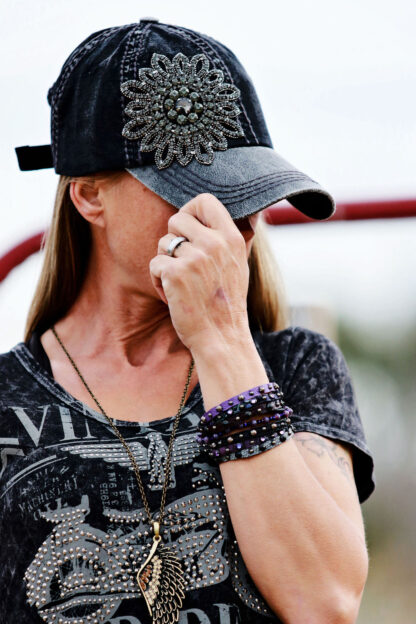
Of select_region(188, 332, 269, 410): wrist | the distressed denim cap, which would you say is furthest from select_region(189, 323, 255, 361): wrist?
the distressed denim cap

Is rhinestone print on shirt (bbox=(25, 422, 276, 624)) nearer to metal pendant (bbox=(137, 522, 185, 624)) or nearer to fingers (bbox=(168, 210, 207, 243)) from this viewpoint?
metal pendant (bbox=(137, 522, 185, 624))

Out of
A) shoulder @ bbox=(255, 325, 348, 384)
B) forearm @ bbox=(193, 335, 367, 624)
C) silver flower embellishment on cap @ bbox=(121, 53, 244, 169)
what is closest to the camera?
forearm @ bbox=(193, 335, 367, 624)

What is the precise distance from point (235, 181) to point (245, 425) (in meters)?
0.48

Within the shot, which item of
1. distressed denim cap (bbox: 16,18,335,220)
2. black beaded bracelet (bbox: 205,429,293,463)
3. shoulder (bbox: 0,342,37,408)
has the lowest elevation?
black beaded bracelet (bbox: 205,429,293,463)

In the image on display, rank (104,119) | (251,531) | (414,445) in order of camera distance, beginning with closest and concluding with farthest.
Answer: (251,531), (104,119), (414,445)

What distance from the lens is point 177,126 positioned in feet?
5.91

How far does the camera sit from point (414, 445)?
4.85 meters

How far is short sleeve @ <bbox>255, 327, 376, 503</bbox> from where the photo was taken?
183 centimetres

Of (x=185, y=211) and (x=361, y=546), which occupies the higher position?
(x=185, y=211)

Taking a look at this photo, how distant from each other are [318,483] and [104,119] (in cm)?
84

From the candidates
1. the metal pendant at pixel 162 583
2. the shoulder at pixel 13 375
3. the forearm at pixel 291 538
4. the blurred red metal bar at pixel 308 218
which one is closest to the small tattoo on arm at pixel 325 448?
the forearm at pixel 291 538

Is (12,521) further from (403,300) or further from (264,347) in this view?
(403,300)

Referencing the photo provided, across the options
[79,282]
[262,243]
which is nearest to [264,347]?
[262,243]

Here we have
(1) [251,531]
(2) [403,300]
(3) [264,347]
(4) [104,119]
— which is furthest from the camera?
(2) [403,300]
